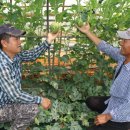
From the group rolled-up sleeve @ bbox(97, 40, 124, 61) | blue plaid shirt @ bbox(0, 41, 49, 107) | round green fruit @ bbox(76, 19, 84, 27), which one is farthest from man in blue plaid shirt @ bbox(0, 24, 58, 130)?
rolled-up sleeve @ bbox(97, 40, 124, 61)

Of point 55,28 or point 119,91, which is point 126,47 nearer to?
point 119,91

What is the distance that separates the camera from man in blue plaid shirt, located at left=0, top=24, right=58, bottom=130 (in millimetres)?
3688

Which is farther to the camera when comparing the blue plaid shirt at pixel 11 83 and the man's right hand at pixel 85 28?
the man's right hand at pixel 85 28

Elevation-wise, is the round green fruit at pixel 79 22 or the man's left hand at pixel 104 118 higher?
the round green fruit at pixel 79 22

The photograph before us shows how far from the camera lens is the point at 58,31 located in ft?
13.7

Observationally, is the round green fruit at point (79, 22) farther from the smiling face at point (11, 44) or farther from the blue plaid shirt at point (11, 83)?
the smiling face at point (11, 44)

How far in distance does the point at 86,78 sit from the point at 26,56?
931 millimetres

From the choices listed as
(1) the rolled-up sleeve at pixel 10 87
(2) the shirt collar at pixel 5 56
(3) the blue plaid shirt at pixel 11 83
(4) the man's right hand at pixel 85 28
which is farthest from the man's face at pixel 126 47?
(2) the shirt collar at pixel 5 56

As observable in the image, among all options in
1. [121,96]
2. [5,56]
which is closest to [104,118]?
[121,96]

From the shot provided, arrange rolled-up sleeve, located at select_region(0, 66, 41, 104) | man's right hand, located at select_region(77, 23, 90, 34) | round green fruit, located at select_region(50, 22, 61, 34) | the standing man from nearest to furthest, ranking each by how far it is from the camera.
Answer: rolled-up sleeve, located at select_region(0, 66, 41, 104)
the standing man
round green fruit, located at select_region(50, 22, 61, 34)
man's right hand, located at select_region(77, 23, 90, 34)

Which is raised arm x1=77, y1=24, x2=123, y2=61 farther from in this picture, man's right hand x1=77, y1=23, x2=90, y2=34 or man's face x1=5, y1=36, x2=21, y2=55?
man's face x1=5, y1=36, x2=21, y2=55

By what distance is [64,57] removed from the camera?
14.8 feet

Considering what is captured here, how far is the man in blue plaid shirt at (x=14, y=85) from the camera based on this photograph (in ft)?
12.1

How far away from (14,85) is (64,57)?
97cm
